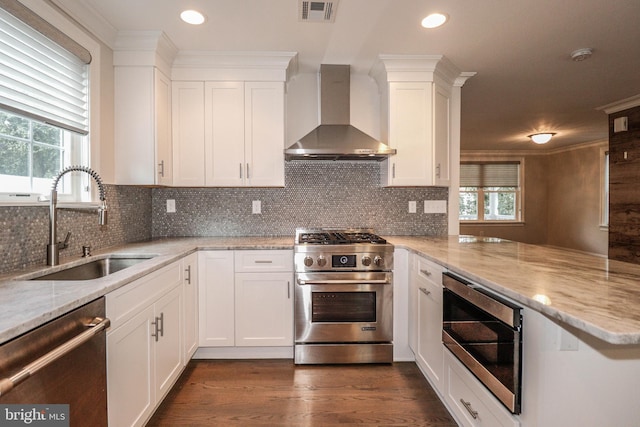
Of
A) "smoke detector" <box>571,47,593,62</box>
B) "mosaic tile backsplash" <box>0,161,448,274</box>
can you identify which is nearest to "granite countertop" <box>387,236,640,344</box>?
"mosaic tile backsplash" <box>0,161,448,274</box>

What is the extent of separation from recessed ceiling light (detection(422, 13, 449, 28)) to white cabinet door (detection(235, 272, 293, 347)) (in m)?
2.01

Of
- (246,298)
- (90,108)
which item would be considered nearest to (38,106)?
(90,108)

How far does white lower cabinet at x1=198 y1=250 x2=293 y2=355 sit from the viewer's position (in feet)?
8.18

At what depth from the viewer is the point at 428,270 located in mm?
2090

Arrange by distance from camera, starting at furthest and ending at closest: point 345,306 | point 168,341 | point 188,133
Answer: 1. point 188,133
2. point 345,306
3. point 168,341

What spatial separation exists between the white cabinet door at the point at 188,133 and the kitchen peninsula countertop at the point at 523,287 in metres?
0.86

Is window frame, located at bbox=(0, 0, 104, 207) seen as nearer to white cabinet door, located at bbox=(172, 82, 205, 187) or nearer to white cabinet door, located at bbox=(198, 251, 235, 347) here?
white cabinet door, located at bbox=(172, 82, 205, 187)

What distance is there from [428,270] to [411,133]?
1.29m

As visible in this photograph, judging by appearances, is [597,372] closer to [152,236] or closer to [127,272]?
[127,272]

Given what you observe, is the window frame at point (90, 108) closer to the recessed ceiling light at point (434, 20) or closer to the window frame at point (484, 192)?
the recessed ceiling light at point (434, 20)

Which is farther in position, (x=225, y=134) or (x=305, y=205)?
(x=305, y=205)

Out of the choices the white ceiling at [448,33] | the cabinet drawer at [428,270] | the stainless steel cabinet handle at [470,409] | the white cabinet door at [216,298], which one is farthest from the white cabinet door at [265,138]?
the stainless steel cabinet handle at [470,409]

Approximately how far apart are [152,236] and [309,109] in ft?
6.15

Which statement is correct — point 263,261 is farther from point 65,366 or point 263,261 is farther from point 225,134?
point 65,366
